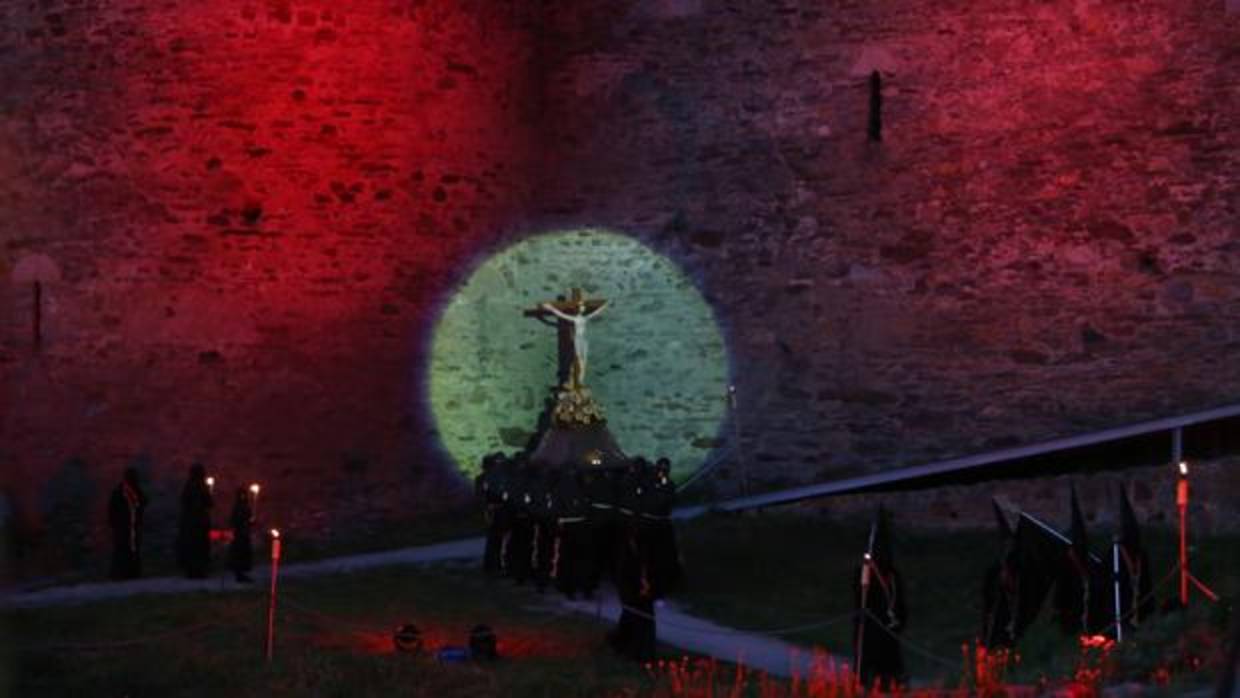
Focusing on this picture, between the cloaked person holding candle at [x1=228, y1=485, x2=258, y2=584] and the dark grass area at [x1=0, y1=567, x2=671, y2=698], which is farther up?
the cloaked person holding candle at [x1=228, y1=485, x2=258, y2=584]

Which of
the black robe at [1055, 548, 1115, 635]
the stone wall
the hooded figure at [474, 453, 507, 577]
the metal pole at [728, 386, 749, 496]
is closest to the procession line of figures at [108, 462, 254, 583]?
the hooded figure at [474, 453, 507, 577]

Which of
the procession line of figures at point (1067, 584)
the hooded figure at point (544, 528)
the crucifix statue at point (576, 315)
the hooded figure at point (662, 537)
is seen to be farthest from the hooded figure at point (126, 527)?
the procession line of figures at point (1067, 584)

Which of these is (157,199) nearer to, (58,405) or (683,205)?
(58,405)

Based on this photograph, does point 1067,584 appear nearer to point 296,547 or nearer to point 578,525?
point 578,525

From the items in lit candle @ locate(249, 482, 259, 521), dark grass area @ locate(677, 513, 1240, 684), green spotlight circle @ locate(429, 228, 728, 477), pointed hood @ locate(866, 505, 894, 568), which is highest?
green spotlight circle @ locate(429, 228, 728, 477)

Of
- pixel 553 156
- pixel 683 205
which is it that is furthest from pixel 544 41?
pixel 683 205

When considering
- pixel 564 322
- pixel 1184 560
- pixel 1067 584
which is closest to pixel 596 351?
pixel 564 322

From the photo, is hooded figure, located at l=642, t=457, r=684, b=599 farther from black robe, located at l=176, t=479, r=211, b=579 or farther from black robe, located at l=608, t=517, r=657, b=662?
black robe, located at l=176, t=479, r=211, b=579

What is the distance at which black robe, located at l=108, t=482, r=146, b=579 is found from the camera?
15.4 meters

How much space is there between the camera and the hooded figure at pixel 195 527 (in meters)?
15.3

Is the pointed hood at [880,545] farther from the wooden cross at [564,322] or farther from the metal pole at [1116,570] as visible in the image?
the wooden cross at [564,322]

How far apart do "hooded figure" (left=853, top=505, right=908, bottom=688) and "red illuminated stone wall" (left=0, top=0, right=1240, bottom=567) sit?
6.19 meters

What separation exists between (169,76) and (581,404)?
4883mm

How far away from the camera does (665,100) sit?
18094 mm
